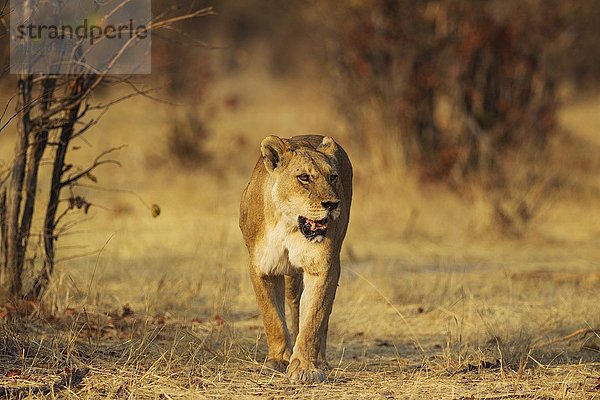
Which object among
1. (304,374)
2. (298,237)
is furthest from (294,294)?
(304,374)

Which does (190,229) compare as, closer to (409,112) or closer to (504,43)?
(409,112)

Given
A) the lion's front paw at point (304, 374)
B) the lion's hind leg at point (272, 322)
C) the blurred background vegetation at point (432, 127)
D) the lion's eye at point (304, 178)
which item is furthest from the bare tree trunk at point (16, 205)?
the blurred background vegetation at point (432, 127)

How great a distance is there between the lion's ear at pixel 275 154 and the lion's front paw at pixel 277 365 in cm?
108

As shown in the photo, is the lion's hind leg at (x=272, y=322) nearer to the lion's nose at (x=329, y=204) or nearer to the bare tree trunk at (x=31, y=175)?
the lion's nose at (x=329, y=204)

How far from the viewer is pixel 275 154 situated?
5910 mm

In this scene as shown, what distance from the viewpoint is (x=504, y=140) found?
14.5 m

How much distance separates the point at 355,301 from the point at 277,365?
264 centimetres

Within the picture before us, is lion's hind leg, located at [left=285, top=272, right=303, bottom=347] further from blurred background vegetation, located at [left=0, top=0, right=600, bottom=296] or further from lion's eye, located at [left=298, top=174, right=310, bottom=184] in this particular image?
blurred background vegetation, located at [left=0, top=0, right=600, bottom=296]

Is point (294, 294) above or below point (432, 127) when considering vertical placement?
below

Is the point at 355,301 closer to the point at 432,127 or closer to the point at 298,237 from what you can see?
the point at 298,237

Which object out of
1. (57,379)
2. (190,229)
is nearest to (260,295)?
(57,379)

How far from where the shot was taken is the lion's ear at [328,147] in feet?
20.0

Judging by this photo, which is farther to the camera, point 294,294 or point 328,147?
point 294,294

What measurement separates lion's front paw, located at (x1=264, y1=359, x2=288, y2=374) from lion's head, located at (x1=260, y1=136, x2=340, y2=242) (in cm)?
77
